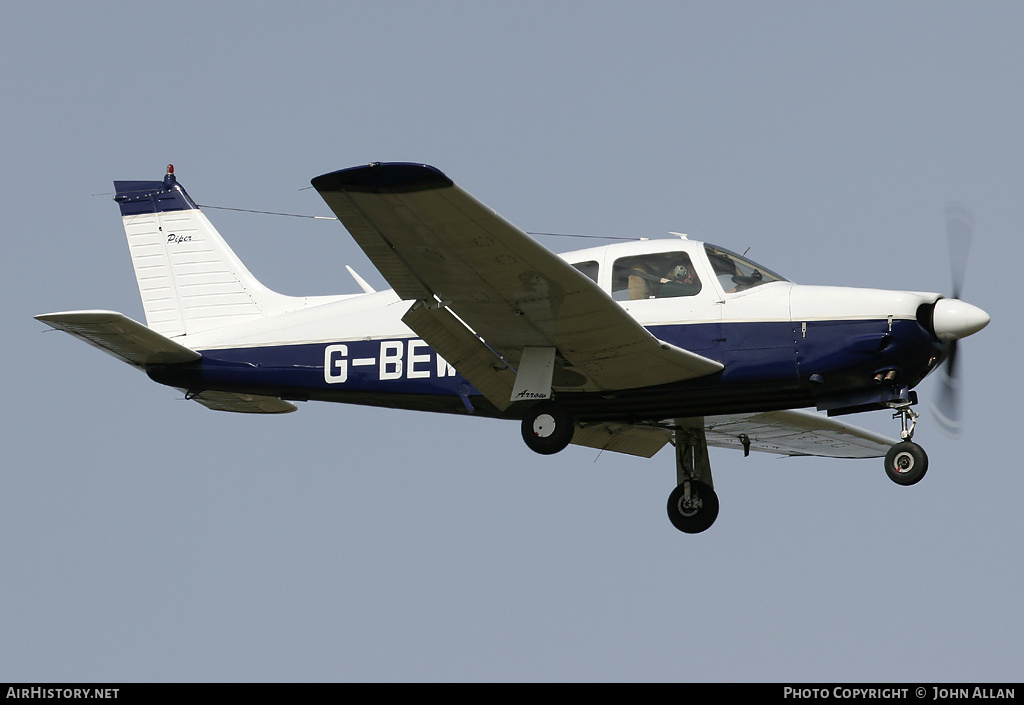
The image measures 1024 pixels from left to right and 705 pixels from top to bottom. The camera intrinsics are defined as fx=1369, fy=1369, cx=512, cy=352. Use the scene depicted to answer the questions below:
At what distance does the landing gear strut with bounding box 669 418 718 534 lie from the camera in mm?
15711

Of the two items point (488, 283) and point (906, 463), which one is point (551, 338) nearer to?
point (488, 283)

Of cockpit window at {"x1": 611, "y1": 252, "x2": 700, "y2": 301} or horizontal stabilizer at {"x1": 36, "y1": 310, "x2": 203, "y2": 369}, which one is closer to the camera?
cockpit window at {"x1": 611, "y1": 252, "x2": 700, "y2": 301}

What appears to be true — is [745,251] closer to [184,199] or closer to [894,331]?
[894,331]

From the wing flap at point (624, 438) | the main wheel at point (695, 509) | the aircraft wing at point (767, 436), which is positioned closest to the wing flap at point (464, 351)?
the aircraft wing at point (767, 436)

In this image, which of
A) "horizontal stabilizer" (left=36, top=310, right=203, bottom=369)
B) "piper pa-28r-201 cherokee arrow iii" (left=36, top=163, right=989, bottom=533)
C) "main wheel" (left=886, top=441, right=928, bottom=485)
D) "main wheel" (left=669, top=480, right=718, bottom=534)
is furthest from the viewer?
"main wheel" (left=669, top=480, right=718, bottom=534)

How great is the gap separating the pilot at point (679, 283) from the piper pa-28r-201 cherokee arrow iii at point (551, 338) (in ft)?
0.05

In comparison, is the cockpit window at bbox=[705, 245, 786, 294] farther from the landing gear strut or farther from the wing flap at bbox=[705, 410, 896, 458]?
the landing gear strut

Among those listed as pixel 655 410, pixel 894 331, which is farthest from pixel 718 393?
pixel 894 331

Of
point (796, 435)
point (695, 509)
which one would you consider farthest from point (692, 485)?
point (796, 435)

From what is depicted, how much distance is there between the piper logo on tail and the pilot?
243 cm

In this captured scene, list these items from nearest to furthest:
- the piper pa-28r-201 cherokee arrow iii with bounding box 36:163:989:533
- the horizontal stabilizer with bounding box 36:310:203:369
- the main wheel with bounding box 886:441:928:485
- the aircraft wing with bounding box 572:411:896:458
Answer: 1. the piper pa-28r-201 cherokee arrow iii with bounding box 36:163:989:533
2. the main wheel with bounding box 886:441:928:485
3. the horizontal stabilizer with bounding box 36:310:203:369
4. the aircraft wing with bounding box 572:411:896:458

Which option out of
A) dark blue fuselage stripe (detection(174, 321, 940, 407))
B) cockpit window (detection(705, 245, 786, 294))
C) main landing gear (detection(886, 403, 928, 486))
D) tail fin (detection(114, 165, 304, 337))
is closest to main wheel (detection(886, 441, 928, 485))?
main landing gear (detection(886, 403, 928, 486))
